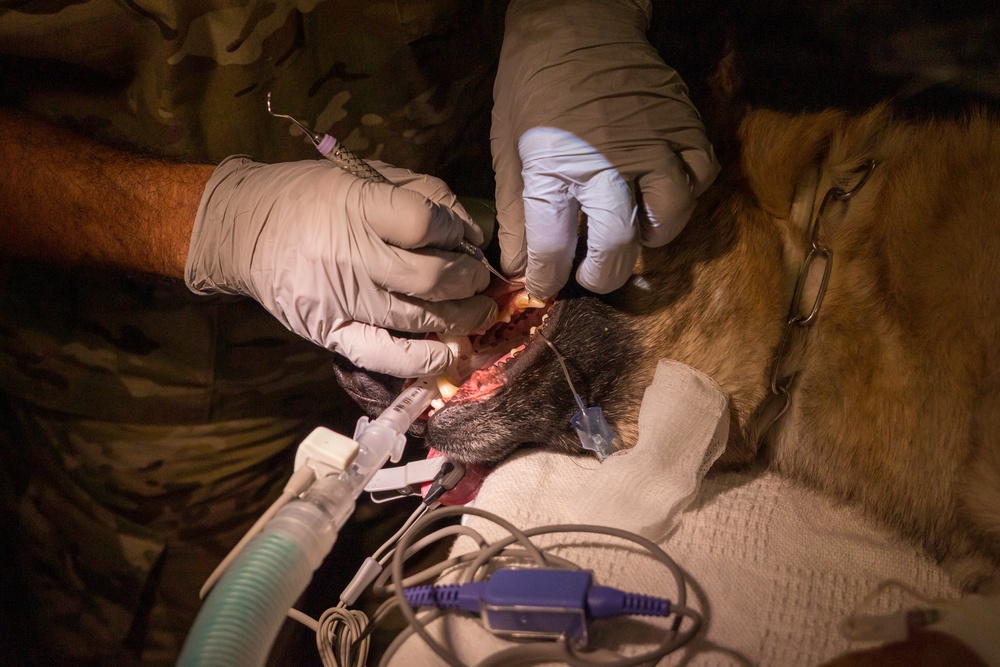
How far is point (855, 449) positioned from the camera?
992 mm

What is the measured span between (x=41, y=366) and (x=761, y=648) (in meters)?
1.69

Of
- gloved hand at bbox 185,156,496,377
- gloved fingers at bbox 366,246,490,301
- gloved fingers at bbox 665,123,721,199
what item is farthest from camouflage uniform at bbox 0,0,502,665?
gloved fingers at bbox 665,123,721,199

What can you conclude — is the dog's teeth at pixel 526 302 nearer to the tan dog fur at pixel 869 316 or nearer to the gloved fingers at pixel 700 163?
the tan dog fur at pixel 869 316

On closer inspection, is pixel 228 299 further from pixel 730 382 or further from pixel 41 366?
pixel 730 382

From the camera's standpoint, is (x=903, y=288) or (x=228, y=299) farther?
(x=228, y=299)

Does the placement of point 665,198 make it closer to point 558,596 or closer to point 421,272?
point 421,272

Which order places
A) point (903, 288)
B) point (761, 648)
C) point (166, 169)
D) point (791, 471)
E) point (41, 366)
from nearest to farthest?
point (761, 648)
point (903, 288)
point (791, 471)
point (166, 169)
point (41, 366)

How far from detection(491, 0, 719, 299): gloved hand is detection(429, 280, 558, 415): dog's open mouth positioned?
109 millimetres

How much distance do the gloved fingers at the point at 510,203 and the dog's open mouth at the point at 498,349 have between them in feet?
0.38

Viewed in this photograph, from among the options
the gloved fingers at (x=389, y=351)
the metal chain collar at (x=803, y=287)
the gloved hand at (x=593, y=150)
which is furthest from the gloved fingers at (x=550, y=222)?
the metal chain collar at (x=803, y=287)

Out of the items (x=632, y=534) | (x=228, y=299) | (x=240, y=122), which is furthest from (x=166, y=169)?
(x=632, y=534)

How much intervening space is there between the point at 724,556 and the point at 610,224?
21.3 inches

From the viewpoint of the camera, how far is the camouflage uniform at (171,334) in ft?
4.57

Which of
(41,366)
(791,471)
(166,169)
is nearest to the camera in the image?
(791,471)
